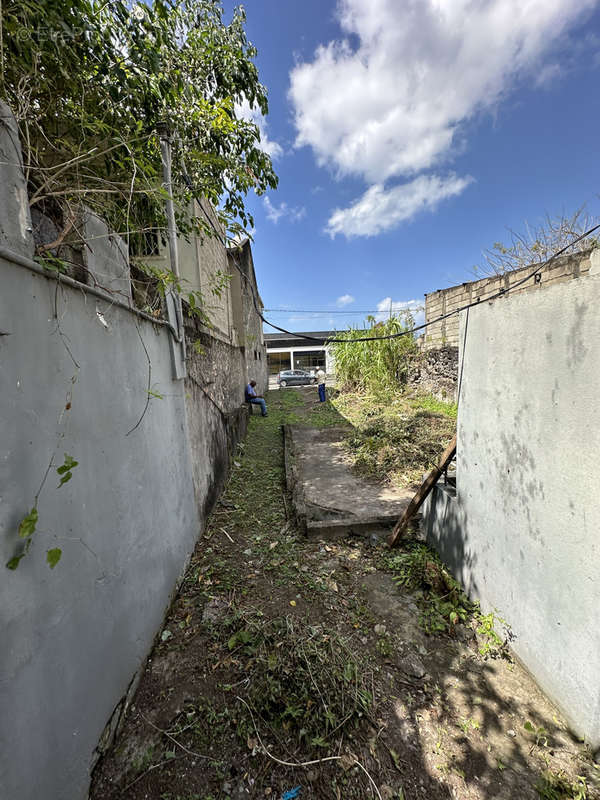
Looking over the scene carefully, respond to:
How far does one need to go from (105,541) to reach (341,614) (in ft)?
6.08

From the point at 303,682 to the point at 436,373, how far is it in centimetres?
959

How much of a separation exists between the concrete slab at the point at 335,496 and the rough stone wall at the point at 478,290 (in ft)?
11.1

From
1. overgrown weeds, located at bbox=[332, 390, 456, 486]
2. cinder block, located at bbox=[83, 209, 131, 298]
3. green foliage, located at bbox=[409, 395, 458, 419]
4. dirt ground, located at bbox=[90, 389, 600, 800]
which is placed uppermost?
cinder block, located at bbox=[83, 209, 131, 298]

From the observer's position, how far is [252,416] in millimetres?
10211

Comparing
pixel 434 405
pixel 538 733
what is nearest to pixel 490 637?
pixel 538 733

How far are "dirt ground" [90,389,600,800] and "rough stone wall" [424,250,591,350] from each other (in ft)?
15.2

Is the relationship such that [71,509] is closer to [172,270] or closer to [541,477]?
[172,270]

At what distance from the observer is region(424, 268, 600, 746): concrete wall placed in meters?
1.57

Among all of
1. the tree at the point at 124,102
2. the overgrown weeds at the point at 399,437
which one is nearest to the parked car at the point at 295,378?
the overgrown weeds at the point at 399,437

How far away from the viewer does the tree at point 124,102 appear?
180 centimetres

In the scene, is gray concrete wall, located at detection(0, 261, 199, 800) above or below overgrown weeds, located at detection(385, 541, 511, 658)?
above

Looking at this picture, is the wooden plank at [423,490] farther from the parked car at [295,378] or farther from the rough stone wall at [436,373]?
the parked car at [295,378]

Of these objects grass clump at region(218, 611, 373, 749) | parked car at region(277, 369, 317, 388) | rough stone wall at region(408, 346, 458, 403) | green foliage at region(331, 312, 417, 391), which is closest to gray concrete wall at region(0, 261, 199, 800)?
grass clump at region(218, 611, 373, 749)

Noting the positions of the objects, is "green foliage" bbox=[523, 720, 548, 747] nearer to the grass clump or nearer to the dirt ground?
the dirt ground
